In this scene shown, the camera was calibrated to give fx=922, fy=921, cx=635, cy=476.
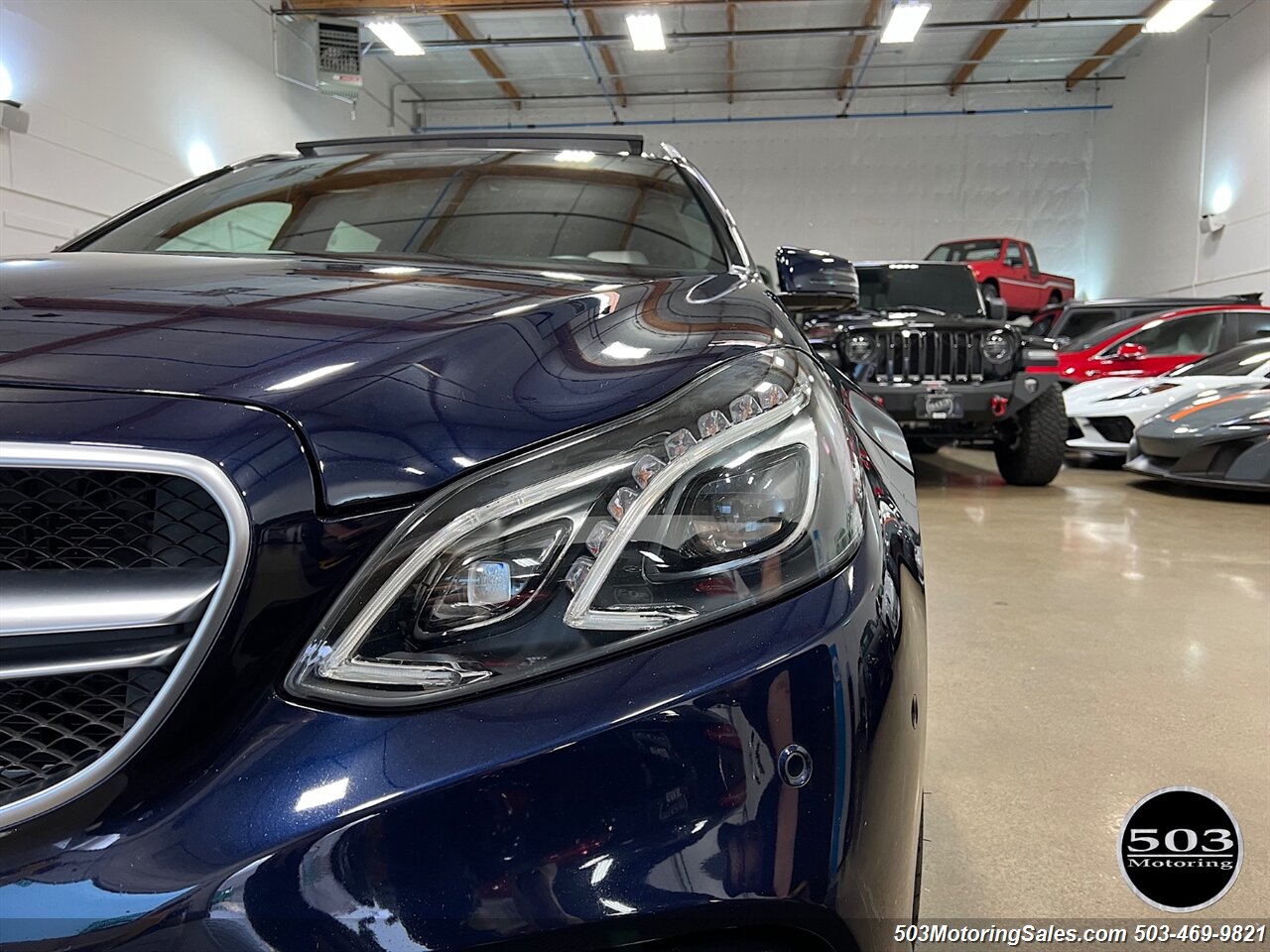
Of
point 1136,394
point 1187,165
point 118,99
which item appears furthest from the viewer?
point 1187,165

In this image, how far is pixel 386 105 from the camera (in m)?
14.8

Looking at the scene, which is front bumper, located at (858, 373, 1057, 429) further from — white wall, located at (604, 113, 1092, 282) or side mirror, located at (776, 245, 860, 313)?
white wall, located at (604, 113, 1092, 282)

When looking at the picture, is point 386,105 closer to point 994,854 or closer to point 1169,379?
point 1169,379

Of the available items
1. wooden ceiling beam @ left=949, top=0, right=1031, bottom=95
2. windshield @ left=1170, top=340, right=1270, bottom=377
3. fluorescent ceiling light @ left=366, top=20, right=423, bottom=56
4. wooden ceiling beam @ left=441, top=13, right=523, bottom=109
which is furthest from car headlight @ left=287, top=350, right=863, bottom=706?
wooden ceiling beam @ left=949, top=0, right=1031, bottom=95

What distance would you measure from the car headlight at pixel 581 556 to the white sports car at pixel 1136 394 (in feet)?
18.9

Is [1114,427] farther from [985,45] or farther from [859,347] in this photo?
[985,45]

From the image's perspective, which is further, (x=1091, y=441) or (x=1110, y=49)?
(x=1110, y=49)

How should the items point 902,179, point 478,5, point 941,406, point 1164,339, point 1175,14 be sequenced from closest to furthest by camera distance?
point 941,406
point 1164,339
point 478,5
point 1175,14
point 902,179

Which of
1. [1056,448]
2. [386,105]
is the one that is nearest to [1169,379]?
[1056,448]

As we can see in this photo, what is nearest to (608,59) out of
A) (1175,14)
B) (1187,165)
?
(1175,14)

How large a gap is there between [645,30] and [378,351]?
11.2 meters

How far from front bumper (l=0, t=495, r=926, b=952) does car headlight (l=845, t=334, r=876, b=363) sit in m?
4.96

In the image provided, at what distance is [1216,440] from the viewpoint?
197 inches
